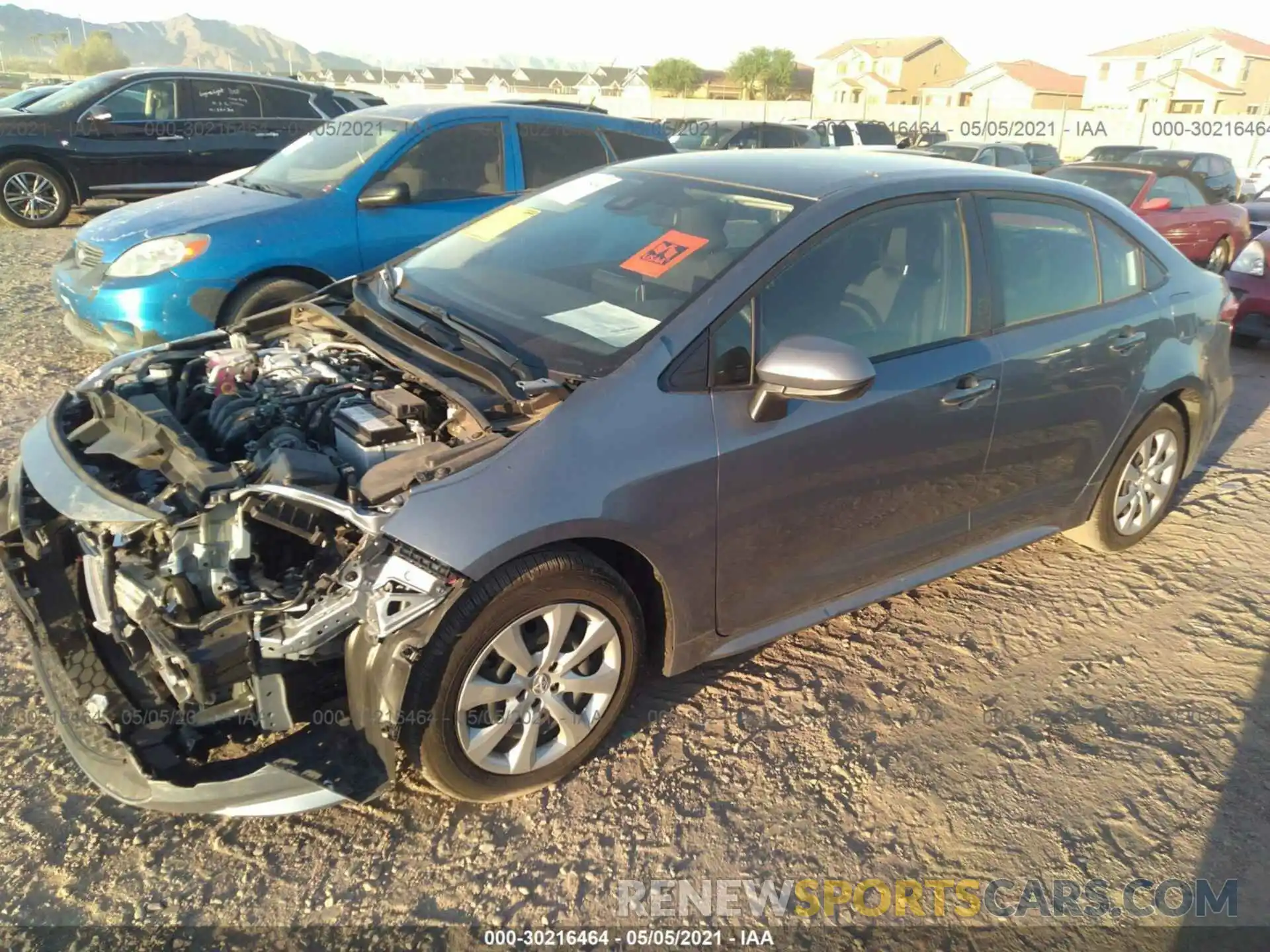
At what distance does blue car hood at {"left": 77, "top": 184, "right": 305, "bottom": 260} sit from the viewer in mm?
5277

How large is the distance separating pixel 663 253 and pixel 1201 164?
1329cm

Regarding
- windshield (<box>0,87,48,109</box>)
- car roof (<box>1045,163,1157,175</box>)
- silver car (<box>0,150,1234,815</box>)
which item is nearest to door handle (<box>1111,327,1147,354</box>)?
silver car (<box>0,150,1234,815</box>)

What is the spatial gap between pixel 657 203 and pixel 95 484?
6.82 ft

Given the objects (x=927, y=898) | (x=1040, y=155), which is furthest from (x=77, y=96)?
(x=1040, y=155)

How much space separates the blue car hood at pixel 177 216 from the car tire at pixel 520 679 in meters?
4.05

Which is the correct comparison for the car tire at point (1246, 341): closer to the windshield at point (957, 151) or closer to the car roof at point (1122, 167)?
the car roof at point (1122, 167)

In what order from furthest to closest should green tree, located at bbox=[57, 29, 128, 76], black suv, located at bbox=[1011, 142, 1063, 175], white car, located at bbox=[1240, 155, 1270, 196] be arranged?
green tree, located at bbox=[57, 29, 128, 76] < black suv, located at bbox=[1011, 142, 1063, 175] < white car, located at bbox=[1240, 155, 1270, 196]

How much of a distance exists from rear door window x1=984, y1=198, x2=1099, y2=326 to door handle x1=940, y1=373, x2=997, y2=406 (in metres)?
0.32

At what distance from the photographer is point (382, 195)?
5.71 metres

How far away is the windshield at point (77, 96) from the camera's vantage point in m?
9.93

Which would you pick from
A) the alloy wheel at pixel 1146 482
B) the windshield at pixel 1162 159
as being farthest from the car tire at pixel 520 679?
the windshield at pixel 1162 159

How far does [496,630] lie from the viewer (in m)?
2.37

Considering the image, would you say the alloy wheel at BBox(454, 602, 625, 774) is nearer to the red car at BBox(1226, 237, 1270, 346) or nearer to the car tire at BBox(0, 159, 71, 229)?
the red car at BBox(1226, 237, 1270, 346)

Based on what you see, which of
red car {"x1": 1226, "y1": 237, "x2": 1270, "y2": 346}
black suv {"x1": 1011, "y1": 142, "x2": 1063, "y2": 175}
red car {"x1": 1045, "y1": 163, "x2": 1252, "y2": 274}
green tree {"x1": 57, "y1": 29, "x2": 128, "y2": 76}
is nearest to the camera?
red car {"x1": 1226, "y1": 237, "x2": 1270, "y2": 346}
